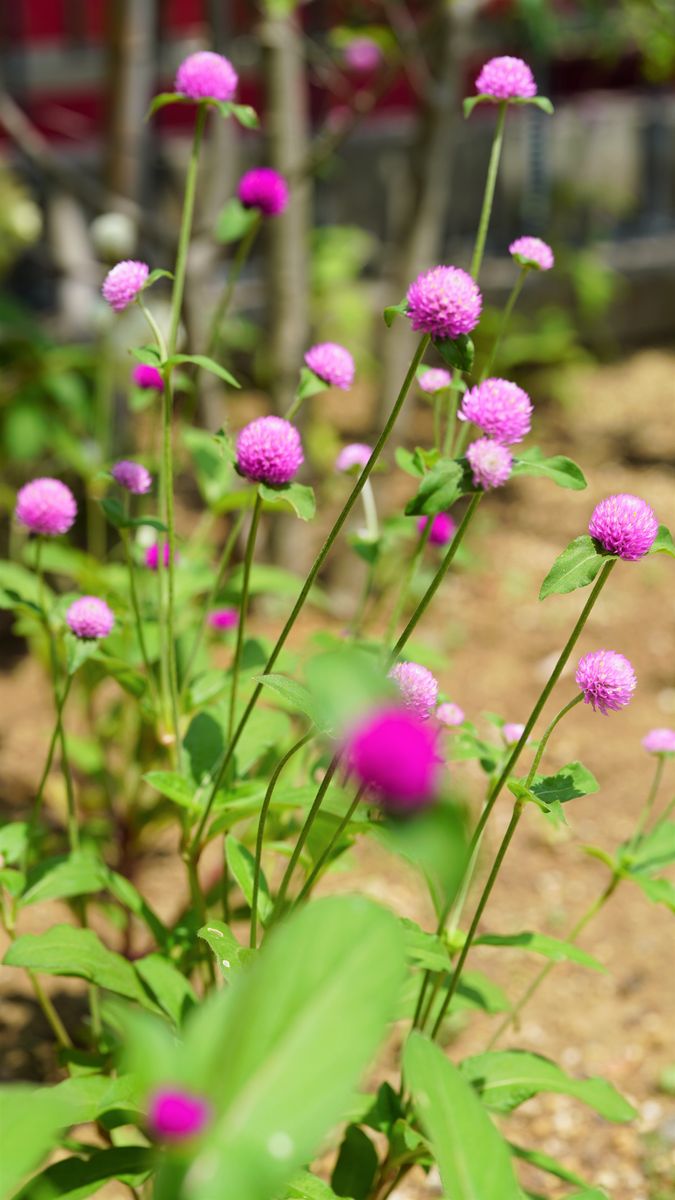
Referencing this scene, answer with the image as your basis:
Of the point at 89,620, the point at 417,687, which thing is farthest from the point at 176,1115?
the point at 89,620

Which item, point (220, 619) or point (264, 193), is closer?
point (264, 193)

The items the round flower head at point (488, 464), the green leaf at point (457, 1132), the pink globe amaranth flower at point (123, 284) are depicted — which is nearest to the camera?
the green leaf at point (457, 1132)

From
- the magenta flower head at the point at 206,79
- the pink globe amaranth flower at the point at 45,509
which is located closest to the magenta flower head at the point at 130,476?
the pink globe amaranth flower at the point at 45,509

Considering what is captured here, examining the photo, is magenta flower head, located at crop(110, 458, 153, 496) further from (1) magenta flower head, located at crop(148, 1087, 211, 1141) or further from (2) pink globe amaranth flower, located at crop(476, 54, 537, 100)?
(1) magenta flower head, located at crop(148, 1087, 211, 1141)

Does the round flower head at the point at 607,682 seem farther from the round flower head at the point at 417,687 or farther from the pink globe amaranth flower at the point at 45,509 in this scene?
the pink globe amaranth flower at the point at 45,509

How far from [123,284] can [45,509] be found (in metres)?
0.30

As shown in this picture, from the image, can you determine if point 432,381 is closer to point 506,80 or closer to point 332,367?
point 332,367

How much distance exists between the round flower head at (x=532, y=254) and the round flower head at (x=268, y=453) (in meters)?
0.38

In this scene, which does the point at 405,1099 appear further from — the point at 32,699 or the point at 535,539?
the point at 535,539

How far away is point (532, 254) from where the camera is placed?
1.47m

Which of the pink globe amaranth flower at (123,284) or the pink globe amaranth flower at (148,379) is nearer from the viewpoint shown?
the pink globe amaranth flower at (123,284)

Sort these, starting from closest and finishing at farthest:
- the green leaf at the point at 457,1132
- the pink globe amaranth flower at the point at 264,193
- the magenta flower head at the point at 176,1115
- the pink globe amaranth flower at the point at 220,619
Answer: the magenta flower head at the point at 176,1115, the green leaf at the point at 457,1132, the pink globe amaranth flower at the point at 264,193, the pink globe amaranth flower at the point at 220,619

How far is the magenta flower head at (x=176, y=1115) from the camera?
1.95 ft

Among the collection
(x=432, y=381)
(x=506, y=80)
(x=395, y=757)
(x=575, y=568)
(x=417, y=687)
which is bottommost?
(x=395, y=757)
